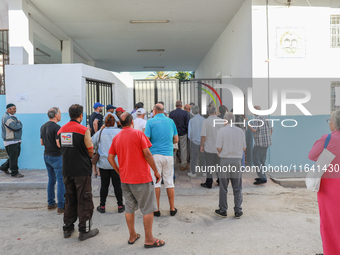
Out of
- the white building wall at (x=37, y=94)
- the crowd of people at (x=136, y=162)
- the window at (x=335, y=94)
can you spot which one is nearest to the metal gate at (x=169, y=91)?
the white building wall at (x=37, y=94)

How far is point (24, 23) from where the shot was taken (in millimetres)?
7977

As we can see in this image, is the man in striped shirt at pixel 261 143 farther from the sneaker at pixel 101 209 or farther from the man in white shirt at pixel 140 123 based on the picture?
the sneaker at pixel 101 209

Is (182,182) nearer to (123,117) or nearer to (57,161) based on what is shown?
(57,161)

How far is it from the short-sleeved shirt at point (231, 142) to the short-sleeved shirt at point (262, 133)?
1915mm

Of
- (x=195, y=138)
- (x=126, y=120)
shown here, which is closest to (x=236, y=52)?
(x=195, y=138)

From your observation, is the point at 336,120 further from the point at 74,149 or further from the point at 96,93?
the point at 96,93

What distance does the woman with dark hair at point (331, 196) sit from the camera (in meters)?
2.78

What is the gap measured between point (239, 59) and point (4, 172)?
24.4ft

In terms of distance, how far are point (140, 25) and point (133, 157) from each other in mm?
8069

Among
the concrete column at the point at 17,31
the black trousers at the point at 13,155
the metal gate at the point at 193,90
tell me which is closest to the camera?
the black trousers at the point at 13,155

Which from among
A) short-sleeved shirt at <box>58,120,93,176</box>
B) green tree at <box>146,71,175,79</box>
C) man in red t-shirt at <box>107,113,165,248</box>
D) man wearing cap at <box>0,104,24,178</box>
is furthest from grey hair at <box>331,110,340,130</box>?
green tree at <box>146,71,175,79</box>

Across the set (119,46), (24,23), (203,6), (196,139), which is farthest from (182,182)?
(119,46)

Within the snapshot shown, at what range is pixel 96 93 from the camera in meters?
8.91

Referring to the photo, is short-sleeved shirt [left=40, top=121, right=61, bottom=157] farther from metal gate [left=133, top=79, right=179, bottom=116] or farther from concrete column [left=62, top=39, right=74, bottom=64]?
concrete column [left=62, top=39, right=74, bottom=64]
